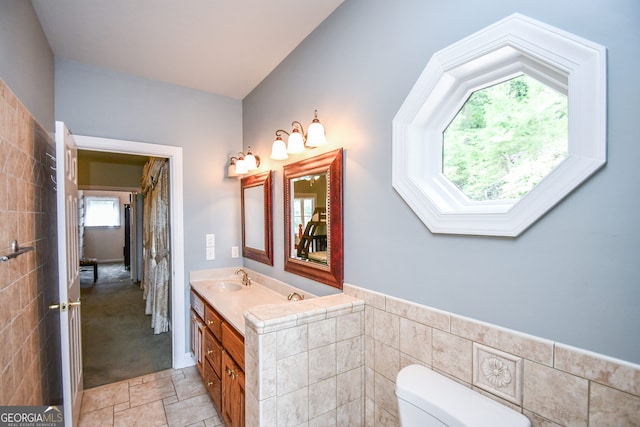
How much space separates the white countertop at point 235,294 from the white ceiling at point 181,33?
173cm

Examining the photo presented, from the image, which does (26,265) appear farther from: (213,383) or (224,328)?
(213,383)

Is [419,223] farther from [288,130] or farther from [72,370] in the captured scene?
[72,370]

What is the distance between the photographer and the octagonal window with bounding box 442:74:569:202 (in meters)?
0.96

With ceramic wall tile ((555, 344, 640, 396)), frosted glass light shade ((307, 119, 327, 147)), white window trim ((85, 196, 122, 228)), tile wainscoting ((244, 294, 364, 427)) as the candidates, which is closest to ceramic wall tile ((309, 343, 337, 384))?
tile wainscoting ((244, 294, 364, 427))

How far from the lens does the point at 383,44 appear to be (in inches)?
55.5

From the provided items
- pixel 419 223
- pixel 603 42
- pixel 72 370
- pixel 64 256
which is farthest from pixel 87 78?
pixel 603 42

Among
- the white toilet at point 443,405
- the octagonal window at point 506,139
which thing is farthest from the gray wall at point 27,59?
the white toilet at point 443,405

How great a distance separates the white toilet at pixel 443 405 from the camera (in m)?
0.91

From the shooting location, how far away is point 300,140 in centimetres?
186

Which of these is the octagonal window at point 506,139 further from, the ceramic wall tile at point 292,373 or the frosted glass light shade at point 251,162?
the frosted glass light shade at point 251,162

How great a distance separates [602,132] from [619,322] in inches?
19.6

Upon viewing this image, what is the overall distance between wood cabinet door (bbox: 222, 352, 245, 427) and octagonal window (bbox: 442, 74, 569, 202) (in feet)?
4.86

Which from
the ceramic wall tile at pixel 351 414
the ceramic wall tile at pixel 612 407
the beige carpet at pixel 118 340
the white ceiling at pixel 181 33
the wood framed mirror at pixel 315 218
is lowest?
the beige carpet at pixel 118 340

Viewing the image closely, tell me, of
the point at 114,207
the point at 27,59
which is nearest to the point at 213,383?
the point at 27,59
